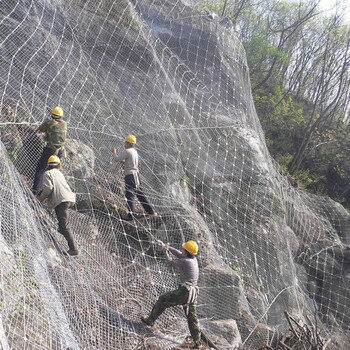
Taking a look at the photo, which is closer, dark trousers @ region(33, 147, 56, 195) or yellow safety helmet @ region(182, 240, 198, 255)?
yellow safety helmet @ region(182, 240, 198, 255)

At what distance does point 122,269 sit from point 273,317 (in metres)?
2.35

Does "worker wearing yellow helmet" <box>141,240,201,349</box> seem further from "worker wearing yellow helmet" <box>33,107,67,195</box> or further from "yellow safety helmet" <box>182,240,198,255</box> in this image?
"worker wearing yellow helmet" <box>33,107,67,195</box>

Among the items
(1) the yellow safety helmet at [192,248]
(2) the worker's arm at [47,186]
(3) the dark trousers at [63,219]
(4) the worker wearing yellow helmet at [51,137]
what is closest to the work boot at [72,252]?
(3) the dark trousers at [63,219]

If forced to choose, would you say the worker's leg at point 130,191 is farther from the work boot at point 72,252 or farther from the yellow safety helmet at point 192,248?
the yellow safety helmet at point 192,248

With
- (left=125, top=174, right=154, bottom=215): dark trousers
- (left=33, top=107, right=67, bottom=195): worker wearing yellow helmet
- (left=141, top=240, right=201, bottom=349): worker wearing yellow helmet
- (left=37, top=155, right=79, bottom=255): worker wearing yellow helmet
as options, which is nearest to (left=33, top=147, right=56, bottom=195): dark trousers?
(left=33, top=107, right=67, bottom=195): worker wearing yellow helmet

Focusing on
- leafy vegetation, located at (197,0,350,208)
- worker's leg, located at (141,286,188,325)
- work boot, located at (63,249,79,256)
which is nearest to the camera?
worker's leg, located at (141,286,188,325)

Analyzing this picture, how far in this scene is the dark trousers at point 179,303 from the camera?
11.5ft

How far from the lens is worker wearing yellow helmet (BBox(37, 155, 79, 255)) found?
3.52 metres

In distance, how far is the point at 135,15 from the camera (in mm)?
6551

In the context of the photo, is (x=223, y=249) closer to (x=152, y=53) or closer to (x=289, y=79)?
(x=152, y=53)

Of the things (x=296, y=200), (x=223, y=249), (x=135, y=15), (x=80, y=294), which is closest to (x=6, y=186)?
(x=80, y=294)

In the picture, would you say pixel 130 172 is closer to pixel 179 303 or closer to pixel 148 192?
pixel 148 192

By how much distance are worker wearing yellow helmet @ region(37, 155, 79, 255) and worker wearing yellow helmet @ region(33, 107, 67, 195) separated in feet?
1.60

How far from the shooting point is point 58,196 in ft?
11.6
